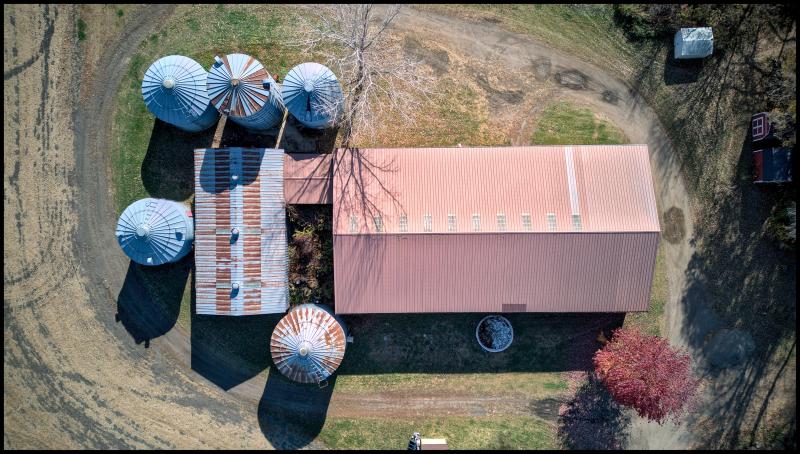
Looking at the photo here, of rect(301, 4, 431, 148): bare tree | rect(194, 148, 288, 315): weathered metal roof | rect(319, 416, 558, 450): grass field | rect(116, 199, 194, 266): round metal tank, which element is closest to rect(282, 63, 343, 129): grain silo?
rect(301, 4, 431, 148): bare tree

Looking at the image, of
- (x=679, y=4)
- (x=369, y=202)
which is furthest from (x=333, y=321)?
(x=679, y=4)

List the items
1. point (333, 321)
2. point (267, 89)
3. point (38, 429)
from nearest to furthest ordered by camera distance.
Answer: point (267, 89) < point (333, 321) < point (38, 429)

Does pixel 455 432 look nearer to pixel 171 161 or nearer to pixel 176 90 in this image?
pixel 171 161

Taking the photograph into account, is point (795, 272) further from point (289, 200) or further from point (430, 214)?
point (289, 200)

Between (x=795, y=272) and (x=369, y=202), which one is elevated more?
(x=369, y=202)

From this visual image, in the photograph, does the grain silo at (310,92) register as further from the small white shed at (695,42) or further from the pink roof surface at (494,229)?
the small white shed at (695,42)

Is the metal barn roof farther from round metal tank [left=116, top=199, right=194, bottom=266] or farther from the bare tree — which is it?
round metal tank [left=116, top=199, right=194, bottom=266]
